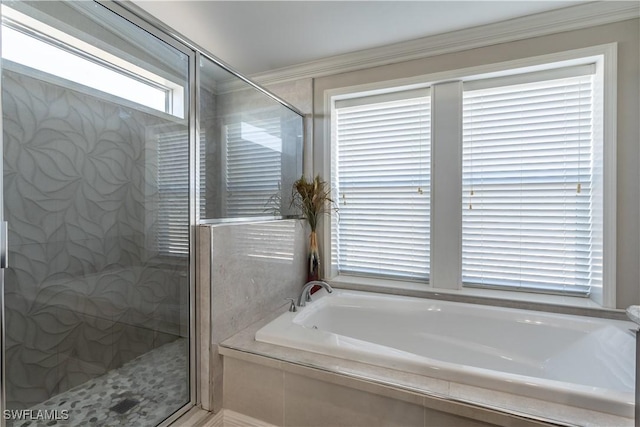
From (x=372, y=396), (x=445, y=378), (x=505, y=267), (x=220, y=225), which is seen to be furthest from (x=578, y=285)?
(x=220, y=225)

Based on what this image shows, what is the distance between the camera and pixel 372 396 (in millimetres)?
1293

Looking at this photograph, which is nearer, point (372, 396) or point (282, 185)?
point (372, 396)

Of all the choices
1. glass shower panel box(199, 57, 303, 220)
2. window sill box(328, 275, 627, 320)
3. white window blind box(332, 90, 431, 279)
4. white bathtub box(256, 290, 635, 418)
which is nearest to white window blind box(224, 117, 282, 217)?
glass shower panel box(199, 57, 303, 220)

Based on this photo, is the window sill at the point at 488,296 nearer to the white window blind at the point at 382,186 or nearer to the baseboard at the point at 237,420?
the white window blind at the point at 382,186

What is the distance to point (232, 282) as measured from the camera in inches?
66.6

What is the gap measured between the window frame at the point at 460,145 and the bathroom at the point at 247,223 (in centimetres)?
1

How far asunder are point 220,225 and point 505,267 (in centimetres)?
194

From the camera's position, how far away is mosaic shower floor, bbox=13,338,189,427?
1300mm

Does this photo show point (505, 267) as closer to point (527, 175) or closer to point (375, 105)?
point (527, 175)

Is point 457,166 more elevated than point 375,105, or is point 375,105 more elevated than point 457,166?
point 375,105

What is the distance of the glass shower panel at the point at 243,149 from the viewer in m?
1.72

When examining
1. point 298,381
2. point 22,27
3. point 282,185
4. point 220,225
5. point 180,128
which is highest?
point 22,27

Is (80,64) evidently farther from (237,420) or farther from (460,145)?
(460,145)

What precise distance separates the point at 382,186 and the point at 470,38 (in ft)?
3.84
